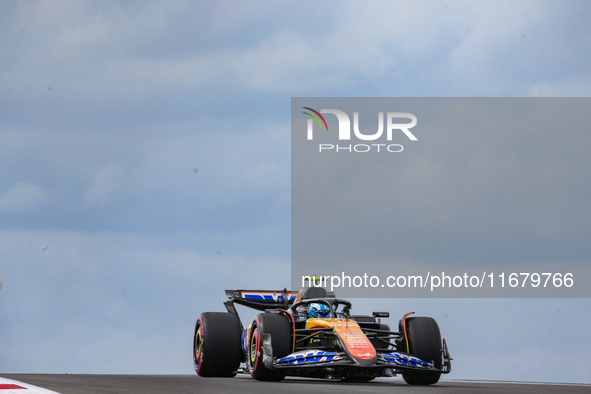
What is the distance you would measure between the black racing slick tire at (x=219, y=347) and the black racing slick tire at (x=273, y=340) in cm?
239

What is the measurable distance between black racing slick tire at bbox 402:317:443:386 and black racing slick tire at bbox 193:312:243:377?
4430 mm

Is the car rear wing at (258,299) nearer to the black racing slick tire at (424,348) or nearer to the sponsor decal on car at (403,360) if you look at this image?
the black racing slick tire at (424,348)

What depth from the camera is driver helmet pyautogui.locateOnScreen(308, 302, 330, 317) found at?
20891mm

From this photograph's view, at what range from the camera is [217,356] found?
2195cm

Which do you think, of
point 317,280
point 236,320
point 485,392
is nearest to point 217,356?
point 236,320

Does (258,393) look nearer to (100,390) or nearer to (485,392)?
(100,390)

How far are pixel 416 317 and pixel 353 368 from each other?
346 cm

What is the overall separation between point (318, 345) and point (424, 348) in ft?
8.13

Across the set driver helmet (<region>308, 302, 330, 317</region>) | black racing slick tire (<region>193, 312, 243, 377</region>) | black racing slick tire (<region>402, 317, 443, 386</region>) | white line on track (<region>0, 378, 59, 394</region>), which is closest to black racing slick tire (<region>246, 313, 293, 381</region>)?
driver helmet (<region>308, 302, 330, 317</region>)

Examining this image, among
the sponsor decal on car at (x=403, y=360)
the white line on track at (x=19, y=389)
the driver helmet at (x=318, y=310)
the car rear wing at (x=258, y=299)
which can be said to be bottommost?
the white line on track at (x=19, y=389)

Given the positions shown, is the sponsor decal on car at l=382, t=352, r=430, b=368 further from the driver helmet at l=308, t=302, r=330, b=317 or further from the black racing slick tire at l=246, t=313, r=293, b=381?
the driver helmet at l=308, t=302, r=330, b=317

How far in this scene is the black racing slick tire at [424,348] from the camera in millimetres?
20281

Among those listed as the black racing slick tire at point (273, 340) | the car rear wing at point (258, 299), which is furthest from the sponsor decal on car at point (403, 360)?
the car rear wing at point (258, 299)

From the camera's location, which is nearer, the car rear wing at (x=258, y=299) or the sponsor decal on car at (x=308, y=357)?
the sponsor decal on car at (x=308, y=357)
